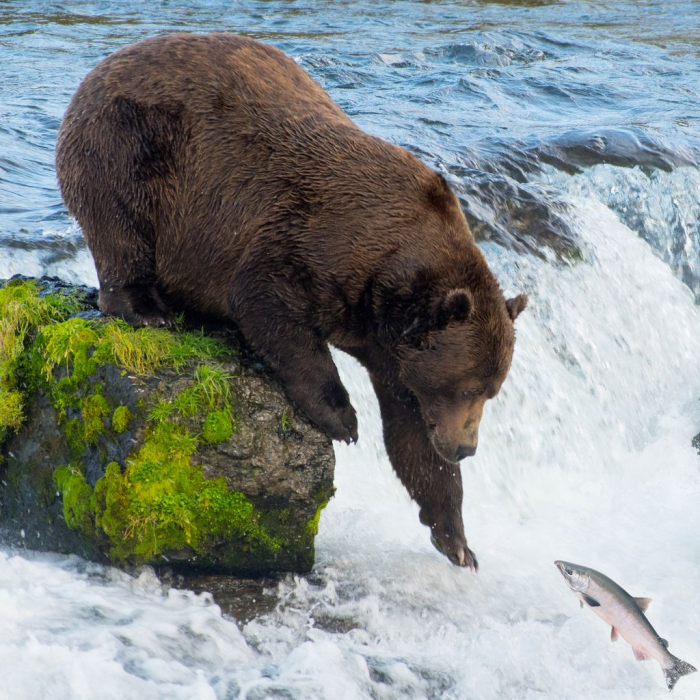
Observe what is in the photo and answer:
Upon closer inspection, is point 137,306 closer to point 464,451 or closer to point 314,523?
point 314,523

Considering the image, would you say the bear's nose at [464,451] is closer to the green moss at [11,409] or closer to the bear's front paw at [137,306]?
the bear's front paw at [137,306]

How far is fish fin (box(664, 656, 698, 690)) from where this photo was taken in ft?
15.4

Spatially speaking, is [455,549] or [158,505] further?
[455,549]

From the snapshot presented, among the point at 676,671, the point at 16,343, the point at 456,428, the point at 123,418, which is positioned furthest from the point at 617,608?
the point at 16,343

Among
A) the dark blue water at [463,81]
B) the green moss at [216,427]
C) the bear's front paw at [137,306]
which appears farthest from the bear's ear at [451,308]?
the dark blue water at [463,81]

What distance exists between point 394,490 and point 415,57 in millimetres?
11209

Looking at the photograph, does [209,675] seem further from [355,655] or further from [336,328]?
[336,328]

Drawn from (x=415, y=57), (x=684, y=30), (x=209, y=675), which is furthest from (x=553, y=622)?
(x=684, y=30)

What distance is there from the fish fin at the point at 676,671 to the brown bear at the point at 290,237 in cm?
145

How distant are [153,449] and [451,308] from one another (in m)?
1.62

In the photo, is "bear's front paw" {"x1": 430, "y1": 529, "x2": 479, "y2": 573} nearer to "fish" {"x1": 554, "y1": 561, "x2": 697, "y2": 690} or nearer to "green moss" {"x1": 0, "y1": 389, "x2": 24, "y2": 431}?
"fish" {"x1": 554, "y1": 561, "x2": 697, "y2": 690}

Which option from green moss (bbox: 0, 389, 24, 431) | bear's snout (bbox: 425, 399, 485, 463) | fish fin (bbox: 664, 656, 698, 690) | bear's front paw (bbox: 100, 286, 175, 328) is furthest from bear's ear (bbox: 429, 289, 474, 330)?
green moss (bbox: 0, 389, 24, 431)

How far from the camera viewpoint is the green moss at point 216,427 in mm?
4750

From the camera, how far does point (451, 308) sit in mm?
4398
